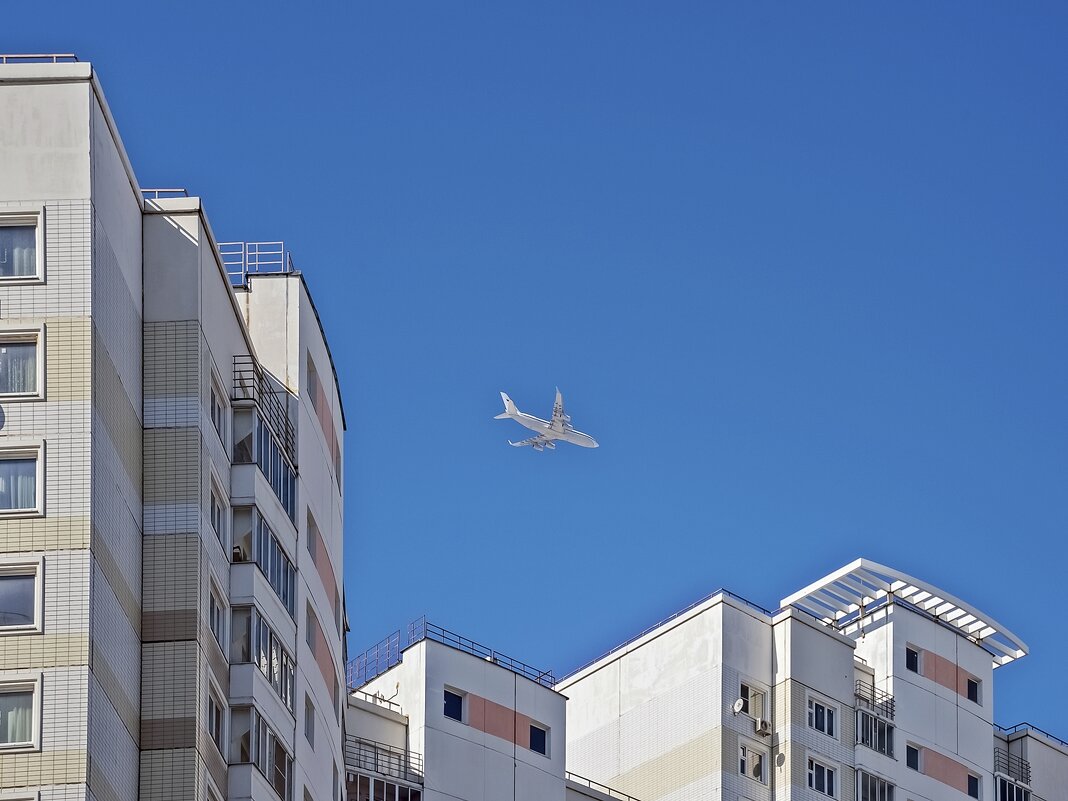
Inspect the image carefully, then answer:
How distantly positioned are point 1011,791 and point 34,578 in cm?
6984

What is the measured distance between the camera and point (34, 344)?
214 ft

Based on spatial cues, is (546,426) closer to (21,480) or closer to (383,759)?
(383,759)

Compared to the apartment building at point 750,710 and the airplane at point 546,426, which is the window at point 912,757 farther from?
the airplane at point 546,426

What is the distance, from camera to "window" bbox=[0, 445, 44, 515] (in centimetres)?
6341

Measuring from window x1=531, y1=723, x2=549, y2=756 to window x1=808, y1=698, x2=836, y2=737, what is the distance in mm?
14099

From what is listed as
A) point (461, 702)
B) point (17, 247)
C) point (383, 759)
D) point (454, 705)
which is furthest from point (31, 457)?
point (461, 702)

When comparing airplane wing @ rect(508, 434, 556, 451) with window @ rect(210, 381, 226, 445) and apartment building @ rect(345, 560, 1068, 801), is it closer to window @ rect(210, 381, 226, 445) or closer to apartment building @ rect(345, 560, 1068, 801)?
apartment building @ rect(345, 560, 1068, 801)

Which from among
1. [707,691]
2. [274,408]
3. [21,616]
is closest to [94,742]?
[21,616]

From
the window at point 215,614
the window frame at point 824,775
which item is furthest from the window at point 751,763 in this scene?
the window at point 215,614

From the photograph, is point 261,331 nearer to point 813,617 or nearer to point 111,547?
point 111,547

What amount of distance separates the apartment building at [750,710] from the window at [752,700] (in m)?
0.07

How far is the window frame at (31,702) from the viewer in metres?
60.5

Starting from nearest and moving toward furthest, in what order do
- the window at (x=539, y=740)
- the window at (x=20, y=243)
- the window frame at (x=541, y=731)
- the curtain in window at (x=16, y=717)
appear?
the curtain in window at (x=16, y=717), the window at (x=20, y=243), the window frame at (x=541, y=731), the window at (x=539, y=740)

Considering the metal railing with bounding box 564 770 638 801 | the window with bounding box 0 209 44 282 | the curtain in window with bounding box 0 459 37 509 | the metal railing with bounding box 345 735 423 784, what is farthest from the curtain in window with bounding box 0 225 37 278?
the metal railing with bounding box 564 770 638 801
